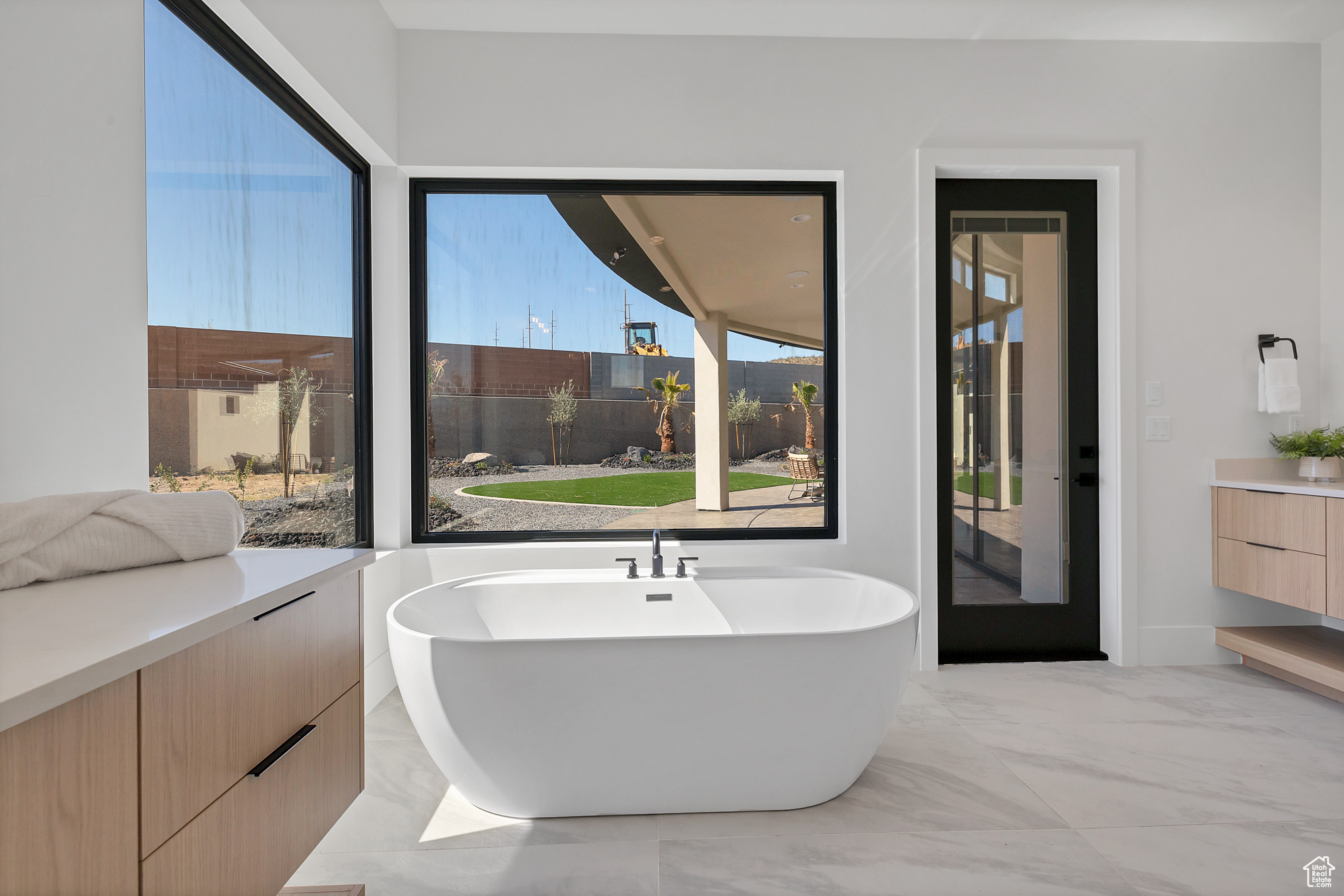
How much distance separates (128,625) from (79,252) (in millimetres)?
984

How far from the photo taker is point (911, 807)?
5.87 feet

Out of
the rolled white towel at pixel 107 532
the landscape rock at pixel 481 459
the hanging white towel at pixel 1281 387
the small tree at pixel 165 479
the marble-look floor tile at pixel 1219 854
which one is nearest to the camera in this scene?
the rolled white towel at pixel 107 532

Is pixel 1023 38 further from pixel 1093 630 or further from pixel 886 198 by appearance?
pixel 1093 630

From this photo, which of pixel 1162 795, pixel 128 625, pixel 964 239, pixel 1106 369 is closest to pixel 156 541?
pixel 128 625

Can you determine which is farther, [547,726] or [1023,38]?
[1023,38]

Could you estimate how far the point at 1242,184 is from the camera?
2.84 m

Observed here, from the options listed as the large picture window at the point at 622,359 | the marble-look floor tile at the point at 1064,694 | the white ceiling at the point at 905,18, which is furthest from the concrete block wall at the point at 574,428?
the white ceiling at the point at 905,18

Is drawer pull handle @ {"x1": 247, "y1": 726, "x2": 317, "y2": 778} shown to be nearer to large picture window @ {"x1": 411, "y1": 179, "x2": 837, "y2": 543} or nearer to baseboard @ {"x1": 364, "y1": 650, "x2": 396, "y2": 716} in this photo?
baseboard @ {"x1": 364, "y1": 650, "x2": 396, "y2": 716}

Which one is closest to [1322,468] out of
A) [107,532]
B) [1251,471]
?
[1251,471]

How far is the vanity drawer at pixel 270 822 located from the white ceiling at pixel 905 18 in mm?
2558

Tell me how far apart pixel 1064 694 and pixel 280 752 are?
265 cm

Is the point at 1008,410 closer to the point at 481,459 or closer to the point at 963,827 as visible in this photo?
the point at 963,827

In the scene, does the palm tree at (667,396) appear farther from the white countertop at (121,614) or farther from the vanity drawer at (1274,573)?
the vanity drawer at (1274,573)

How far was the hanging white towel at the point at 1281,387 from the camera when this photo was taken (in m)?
2.72
